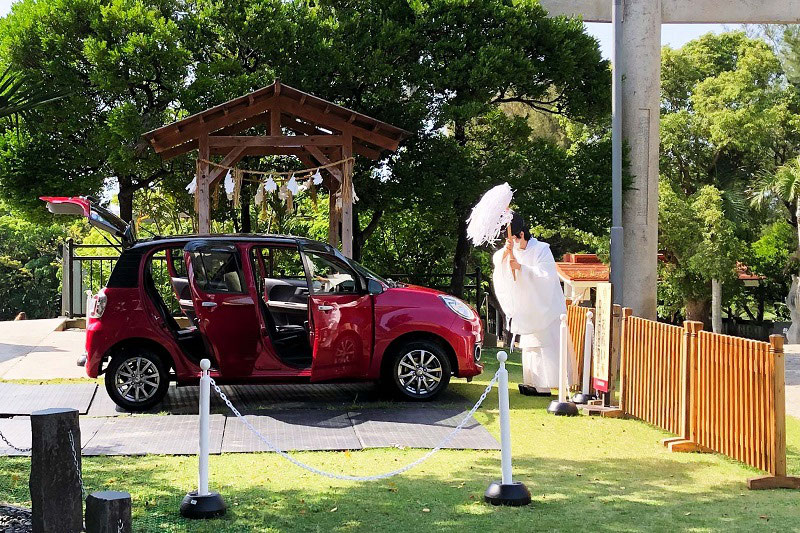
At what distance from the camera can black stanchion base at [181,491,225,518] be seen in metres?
5.93

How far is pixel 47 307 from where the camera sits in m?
43.4

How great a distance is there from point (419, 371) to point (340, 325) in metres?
1.10

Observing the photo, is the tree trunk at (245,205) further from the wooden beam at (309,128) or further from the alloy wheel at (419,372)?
the alloy wheel at (419,372)

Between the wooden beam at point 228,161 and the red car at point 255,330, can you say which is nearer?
the red car at point 255,330

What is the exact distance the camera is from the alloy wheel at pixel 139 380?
10.1 m

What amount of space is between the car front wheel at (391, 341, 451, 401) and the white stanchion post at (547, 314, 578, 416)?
1.22 m

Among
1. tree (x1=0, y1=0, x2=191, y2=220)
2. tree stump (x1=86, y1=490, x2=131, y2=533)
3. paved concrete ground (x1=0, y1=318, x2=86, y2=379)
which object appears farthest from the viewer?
tree (x1=0, y1=0, x2=191, y2=220)

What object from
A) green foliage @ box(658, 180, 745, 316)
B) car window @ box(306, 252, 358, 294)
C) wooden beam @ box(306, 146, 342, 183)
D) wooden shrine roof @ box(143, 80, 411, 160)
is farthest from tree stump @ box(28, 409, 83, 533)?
green foliage @ box(658, 180, 745, 316)

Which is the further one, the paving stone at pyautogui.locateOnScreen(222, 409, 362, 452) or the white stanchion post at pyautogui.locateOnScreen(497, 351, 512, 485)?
the paving stone at pyautogui.locateOnScreen(222, 409, 362, 452)

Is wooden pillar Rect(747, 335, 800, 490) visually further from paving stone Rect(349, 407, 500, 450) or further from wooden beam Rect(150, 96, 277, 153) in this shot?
wooden beam Rect(150, 96, 277, 153)

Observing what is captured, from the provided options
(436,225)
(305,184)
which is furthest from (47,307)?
(305,184)

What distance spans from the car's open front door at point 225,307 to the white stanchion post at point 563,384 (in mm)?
3272

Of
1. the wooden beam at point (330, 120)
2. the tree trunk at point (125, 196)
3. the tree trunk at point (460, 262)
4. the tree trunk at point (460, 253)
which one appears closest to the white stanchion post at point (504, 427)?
the wooden beam at point (330, 120)

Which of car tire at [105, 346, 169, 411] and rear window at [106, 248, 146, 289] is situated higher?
rear window at [106, 248, 146, 289]
